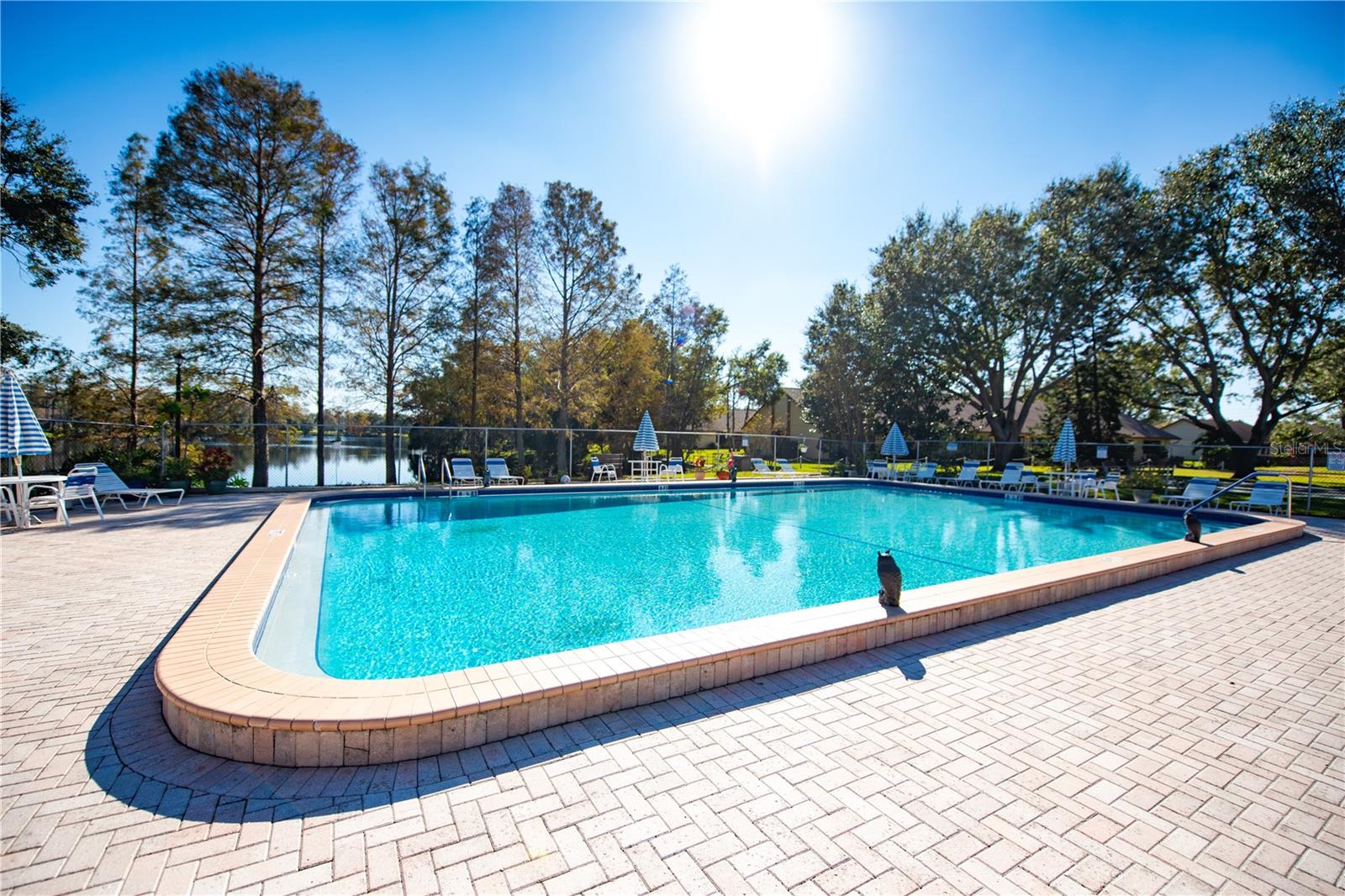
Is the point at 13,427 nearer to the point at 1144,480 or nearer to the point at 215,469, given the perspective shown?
the point at 215,469

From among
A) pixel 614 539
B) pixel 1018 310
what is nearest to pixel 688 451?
pixel 1018 310

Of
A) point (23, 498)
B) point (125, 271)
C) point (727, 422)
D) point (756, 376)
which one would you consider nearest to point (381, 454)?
point (23, 498)

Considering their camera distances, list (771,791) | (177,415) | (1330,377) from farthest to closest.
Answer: (1330,377) < (177,415) < (771,791)

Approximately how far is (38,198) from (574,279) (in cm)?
1156

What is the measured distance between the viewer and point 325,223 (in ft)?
45.2

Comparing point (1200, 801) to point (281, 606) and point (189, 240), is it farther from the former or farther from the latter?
point (189, 240)

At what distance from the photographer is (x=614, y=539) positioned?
325 inches

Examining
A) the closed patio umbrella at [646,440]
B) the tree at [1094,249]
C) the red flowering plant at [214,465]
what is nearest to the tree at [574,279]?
the closed patio umbrella at [646,440]

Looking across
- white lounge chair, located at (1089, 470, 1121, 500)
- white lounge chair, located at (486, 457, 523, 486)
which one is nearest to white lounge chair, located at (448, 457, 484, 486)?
white lounge chair, located at (486, 457, 523, 486)

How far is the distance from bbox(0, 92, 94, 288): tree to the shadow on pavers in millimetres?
14646

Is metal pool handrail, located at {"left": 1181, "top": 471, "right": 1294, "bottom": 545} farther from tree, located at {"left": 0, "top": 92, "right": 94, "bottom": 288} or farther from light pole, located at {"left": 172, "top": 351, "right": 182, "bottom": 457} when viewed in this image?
A: tree, located at {"left": 0, "top": 92, "right": 94, "bottom": 288}

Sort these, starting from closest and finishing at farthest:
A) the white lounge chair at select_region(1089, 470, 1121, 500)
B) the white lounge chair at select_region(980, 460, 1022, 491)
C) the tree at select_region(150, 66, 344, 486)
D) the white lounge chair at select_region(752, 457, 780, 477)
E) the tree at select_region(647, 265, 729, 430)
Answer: the tree at select_region(150, 66, 344, 486), the white lounge chair at select_region(1089, 470, 1121, 500), the white lounge chair at select_region(980, 460, 1022, 491), the white lounge chair at select_region(752, 457, 780, 477), the tree at select_region(647, 265, 729, 430)

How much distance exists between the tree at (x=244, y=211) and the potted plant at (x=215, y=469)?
74 centimetres

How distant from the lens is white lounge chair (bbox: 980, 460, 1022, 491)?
1459cm
